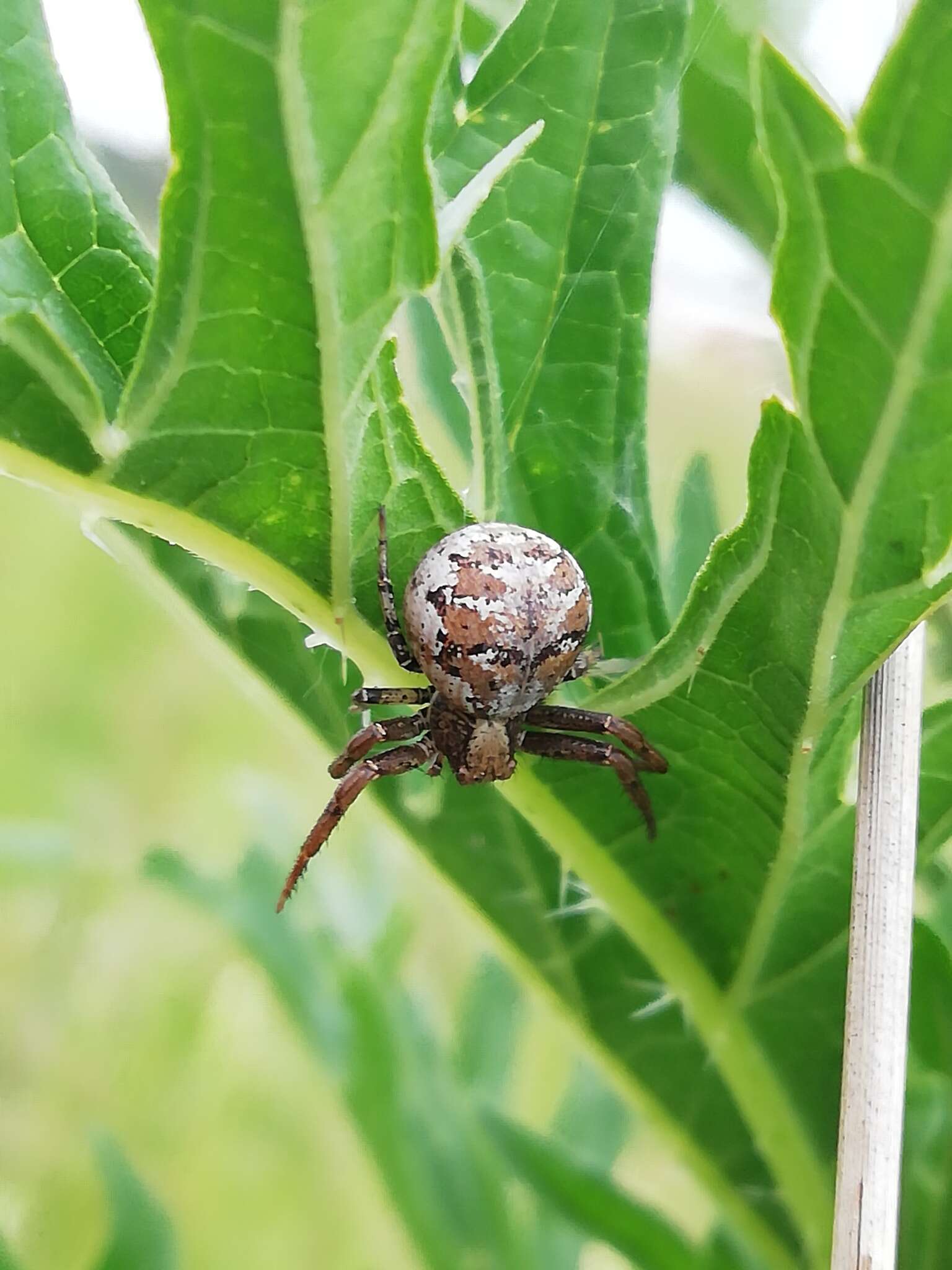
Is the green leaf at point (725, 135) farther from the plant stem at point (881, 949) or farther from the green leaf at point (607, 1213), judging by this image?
the green leaf at point (607, 1213)

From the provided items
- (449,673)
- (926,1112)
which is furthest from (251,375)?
(926,1112)

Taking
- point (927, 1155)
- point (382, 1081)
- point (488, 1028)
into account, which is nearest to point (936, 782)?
point (927, 1155)

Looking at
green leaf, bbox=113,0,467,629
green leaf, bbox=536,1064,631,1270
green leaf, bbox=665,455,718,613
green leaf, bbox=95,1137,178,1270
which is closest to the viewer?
green leaf, bbox=113,0,467,629

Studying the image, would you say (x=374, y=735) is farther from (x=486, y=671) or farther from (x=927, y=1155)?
(x=927, y=1155)

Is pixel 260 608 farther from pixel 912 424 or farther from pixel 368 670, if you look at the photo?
pixel 912 424

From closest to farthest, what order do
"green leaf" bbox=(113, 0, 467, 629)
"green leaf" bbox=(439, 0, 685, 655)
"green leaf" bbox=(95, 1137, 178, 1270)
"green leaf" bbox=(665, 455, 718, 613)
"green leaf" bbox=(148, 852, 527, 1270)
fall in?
"green leaf" bbox=(113, 0, 467, 629), "green leaf" bbox=(439, 0, 685, 655), "green leaf" bbox=(665, 455, 718, 613), "green leaf" bbox=(95, 1137, 178, 1270), "green leaf" bbox=(148, 852, 527, 1270)

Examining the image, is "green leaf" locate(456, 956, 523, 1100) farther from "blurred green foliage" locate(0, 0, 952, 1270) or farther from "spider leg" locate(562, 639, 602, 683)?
"spider leg" locate(562, 639, 602, 683)

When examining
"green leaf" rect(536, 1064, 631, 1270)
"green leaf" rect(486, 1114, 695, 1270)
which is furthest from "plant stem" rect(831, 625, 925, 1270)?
"green leaf" rect(536, 1064, 631, 1270)
